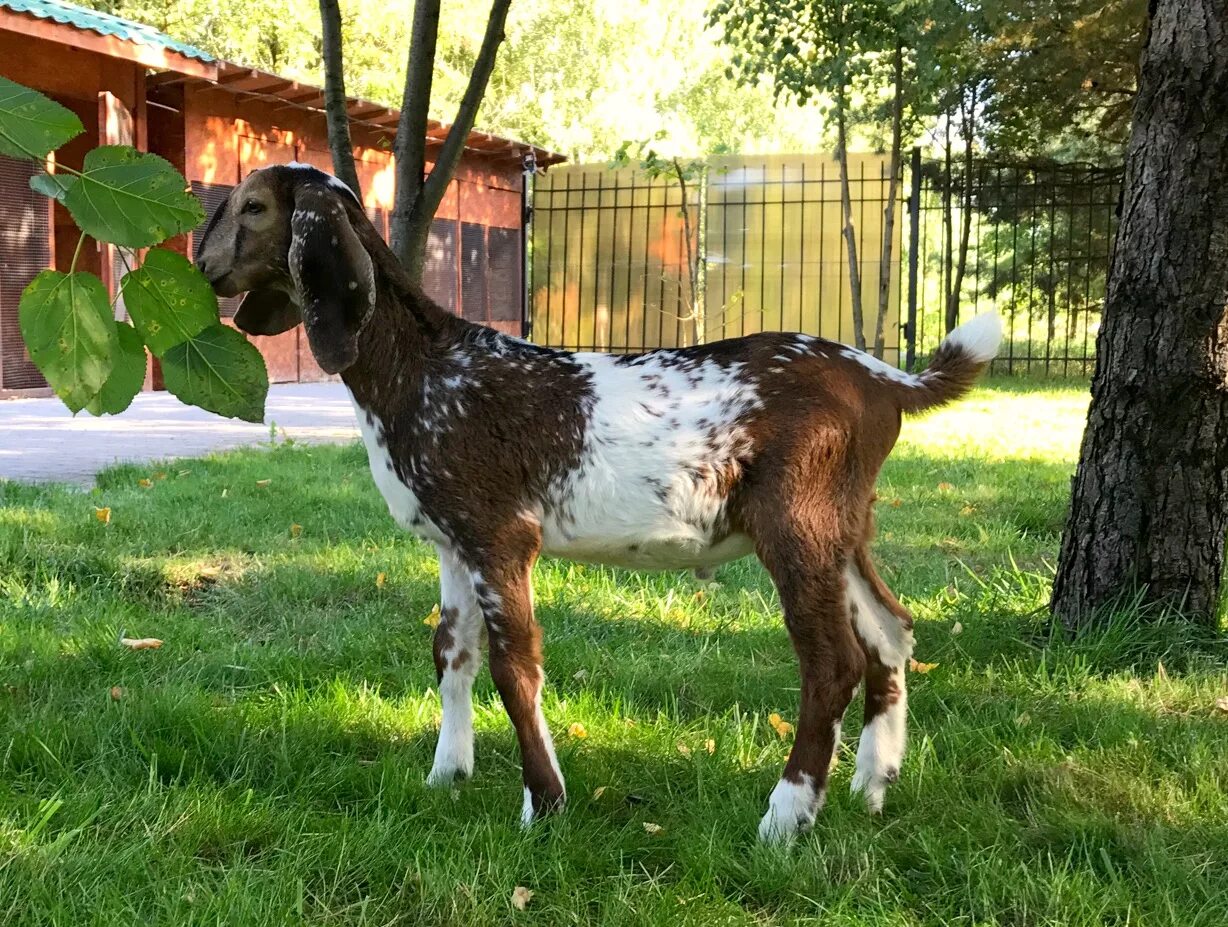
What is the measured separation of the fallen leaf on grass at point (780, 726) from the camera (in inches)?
138

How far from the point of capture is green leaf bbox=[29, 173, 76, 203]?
136 centimetres

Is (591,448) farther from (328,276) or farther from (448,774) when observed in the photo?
(448,774)

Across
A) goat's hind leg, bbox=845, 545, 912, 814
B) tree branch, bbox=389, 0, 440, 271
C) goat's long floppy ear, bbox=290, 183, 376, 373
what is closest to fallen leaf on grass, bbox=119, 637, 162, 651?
goat's long floppy ear, bbox=290, 183, 376, 373

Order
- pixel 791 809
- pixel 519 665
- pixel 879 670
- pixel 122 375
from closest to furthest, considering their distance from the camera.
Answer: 1. pixel 122 375
2. pixel 791 809
3. pixel 519 665
4. pixel 879 670

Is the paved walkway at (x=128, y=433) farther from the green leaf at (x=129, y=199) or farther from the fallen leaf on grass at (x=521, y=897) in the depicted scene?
the green leaf at (x=129, y=199)

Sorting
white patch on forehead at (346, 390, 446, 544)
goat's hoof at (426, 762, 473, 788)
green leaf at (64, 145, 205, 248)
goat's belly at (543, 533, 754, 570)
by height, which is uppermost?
green leaf at (64, 145, 205, 248)

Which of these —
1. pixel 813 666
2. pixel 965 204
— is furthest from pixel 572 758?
pixel 965 204

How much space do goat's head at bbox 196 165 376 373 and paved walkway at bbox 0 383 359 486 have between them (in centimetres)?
402

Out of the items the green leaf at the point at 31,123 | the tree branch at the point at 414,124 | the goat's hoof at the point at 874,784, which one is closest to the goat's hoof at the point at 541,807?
the goat's hoof at the point at 874,784

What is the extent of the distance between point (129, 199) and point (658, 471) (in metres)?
1.72

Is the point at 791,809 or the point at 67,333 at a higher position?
the point at 67,333

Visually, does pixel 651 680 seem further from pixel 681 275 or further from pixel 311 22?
pixel 311 22

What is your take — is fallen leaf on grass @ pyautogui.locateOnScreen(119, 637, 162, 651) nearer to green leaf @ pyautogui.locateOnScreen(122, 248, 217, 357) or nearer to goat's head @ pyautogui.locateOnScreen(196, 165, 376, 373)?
goat's head @ pyautogui.locateOnScreen(196, 165, 376, 373)

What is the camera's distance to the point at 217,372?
150 centimetres
